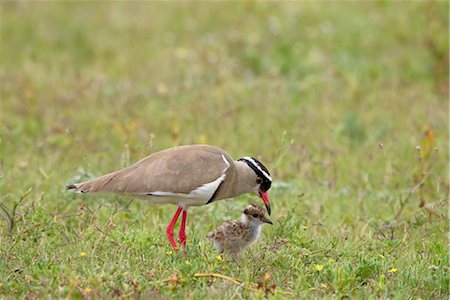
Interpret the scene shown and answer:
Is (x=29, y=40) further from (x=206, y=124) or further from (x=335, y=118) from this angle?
(x=335, y=118)

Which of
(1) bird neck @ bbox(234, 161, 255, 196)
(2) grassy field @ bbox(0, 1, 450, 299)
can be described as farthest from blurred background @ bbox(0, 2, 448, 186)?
(1) bird neck @ bbox(234, 161, 255, 196)

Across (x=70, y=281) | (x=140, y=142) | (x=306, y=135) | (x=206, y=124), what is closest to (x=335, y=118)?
(x=306, y=135)

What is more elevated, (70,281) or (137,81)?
(70,281)

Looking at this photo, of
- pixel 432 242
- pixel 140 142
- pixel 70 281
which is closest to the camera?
pixel 70 281

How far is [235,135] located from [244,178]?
3292 mm

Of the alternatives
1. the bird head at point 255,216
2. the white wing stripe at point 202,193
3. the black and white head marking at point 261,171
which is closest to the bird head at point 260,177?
the black and white head marking at point 261,171

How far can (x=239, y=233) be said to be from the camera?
20.6 feet

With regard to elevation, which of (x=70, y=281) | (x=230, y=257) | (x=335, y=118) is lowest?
(x=335, y=118)

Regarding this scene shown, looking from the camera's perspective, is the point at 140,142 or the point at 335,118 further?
the point at 335,118

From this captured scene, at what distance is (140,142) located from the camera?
9281 millimetres

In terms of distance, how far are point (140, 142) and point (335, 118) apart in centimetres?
261

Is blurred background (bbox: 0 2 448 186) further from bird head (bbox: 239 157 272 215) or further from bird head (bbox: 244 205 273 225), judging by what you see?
bird head (bbox: 244 205 273 225)

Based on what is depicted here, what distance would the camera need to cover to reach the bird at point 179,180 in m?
6.16

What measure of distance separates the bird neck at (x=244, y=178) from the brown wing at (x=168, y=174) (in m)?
0.14
